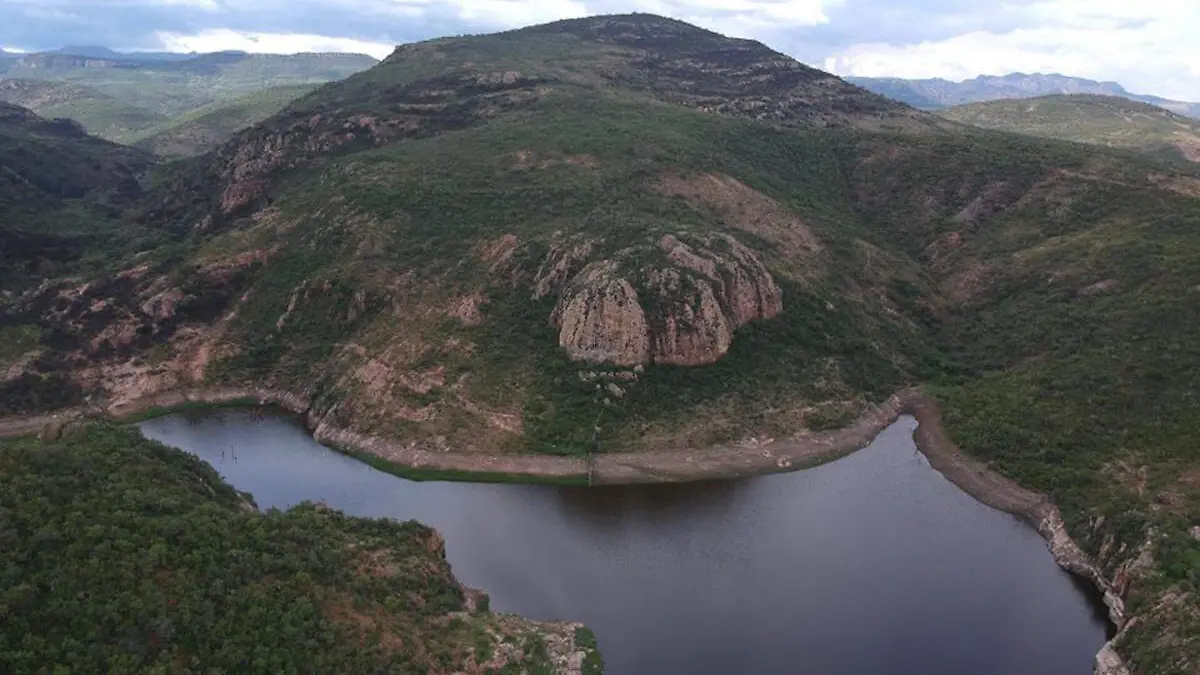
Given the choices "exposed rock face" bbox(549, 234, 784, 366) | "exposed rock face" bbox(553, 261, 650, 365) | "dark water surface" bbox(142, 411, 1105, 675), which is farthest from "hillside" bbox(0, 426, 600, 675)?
"exposed rock face" bbox(549, 234, 784, 366)

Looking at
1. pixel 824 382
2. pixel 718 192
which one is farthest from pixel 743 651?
pixel 718 192

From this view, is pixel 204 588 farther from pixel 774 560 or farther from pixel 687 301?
pixel 687 301

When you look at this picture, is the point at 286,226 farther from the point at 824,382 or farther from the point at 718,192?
the point at 824,382

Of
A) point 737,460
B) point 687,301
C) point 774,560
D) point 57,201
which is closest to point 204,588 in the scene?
point 774,560

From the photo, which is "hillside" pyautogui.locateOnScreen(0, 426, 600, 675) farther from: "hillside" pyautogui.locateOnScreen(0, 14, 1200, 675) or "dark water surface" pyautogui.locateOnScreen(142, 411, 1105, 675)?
"hillside" pyautogui.locateOnScreen(0, 14, 1200, 675)

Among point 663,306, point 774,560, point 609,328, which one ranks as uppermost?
point 663,306

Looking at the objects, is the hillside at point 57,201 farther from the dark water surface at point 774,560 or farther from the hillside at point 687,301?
the dark water surface at point 774,560
